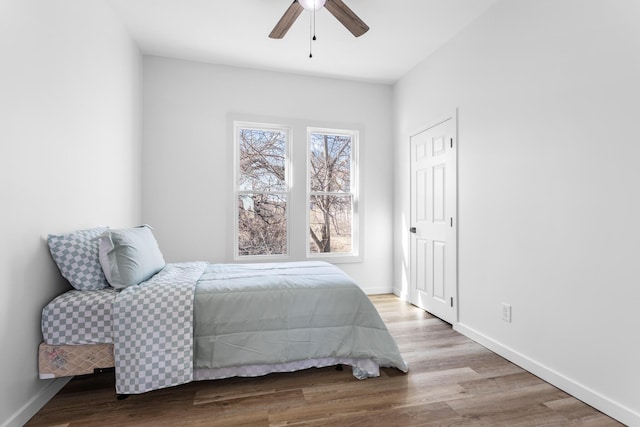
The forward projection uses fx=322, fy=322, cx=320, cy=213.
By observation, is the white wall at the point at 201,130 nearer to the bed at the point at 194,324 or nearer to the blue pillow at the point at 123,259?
the bed at the point at 194,324

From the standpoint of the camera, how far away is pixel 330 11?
7.27 feet

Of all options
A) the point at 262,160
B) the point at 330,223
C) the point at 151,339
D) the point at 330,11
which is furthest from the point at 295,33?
the point at 151,339

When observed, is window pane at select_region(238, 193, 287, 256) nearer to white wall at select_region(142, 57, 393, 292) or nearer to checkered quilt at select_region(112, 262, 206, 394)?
white wall at select_region(142, 57, 393, 292)

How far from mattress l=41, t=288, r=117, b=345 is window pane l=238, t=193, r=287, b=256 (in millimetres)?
2095

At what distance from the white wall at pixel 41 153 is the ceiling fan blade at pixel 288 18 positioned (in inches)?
52.9

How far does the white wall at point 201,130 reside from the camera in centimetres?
355

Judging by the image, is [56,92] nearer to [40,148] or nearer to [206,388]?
[40,148]

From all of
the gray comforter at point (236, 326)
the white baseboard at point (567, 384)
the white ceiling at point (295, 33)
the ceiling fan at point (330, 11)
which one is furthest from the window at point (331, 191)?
the white baseboard at point (567, 384)

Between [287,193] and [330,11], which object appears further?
[287,193]

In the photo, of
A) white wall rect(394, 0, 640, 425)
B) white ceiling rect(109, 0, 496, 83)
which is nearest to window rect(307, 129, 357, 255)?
white ceiling rect(109, 0, 496, 83)

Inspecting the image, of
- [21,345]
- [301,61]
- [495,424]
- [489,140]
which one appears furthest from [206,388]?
[301,61]

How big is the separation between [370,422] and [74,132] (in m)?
2.51

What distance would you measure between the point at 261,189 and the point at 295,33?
1723mm

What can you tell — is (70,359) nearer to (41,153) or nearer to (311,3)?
(41,153)
